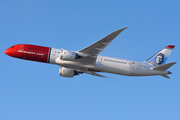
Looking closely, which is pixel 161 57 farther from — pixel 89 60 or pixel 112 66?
pixel 89 60

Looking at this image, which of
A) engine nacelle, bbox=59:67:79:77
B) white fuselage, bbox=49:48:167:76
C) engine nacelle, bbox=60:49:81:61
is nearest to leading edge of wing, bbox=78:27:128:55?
engine nacelle, bbox=60:49:81:61

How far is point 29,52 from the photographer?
40469mm

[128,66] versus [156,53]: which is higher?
[156,53]

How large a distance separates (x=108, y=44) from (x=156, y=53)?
15814mm

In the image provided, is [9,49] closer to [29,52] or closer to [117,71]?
[29,52]

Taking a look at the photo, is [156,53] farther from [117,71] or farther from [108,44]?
[108,44]

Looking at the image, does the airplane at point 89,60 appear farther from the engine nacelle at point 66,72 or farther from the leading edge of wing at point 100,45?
the engine nacelle at point 66,72

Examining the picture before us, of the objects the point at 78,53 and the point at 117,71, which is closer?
the point at 78,53

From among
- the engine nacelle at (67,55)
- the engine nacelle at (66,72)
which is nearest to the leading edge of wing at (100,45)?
the engine nacelle at (67,55)

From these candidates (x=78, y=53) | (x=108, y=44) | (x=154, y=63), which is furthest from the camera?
(x=154, y=63)

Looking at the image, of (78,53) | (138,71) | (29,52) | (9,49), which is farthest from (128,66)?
(9,49)

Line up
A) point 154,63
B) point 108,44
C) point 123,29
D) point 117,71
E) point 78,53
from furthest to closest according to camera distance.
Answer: point 154,63 < point 117,71 < point 78,53 < point 108,44 < point 123,29

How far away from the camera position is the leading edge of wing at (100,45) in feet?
117

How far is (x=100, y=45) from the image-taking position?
37.7 meters
